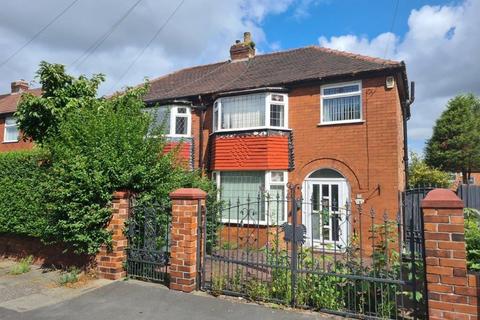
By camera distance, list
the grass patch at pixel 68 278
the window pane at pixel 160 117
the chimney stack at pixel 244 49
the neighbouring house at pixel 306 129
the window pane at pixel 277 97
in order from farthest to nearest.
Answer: the chimney stack at pixel 244 49, the window pane at pixel 277 97, the neighbouring house at pixel 306 129, the window pane at pixel 160 117, the grass patch at pixel 68 278

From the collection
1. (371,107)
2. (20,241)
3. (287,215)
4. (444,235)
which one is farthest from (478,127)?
(20,241)

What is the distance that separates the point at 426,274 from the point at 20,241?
829cm

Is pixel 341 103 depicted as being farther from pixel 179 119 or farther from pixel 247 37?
pixel 247 37

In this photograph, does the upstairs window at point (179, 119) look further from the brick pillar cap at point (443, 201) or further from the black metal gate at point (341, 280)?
the brick pillar cap at point (443, 201)

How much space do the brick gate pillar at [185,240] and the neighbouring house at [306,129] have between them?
4.69m

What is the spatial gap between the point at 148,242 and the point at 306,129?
7.41 m

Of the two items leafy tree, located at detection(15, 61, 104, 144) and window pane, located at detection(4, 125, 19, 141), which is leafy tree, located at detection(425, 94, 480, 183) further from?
window pane, located at detection(4, 125, 19, 141)

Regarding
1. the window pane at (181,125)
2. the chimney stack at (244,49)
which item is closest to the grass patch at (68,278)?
the window pane at (181,125)

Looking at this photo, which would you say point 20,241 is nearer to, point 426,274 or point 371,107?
point 426,274

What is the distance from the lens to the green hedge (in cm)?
779

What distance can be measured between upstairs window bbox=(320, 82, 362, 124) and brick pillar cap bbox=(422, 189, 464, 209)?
7470 millimetres

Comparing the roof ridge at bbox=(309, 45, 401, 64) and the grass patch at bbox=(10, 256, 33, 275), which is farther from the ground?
the roof ridge at bbox=(309, 45, 401, 64)

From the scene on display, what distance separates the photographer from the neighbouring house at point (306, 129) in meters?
10.9

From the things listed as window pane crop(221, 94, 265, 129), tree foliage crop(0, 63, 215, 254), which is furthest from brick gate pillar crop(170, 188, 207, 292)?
window pane crop(221, 94, 265, 129)
